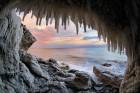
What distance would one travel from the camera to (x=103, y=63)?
257 inches

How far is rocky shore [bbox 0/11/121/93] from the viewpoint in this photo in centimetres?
448

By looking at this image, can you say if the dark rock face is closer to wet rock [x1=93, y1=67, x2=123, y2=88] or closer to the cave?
wet rock [x1=93, y1=67, x2=123, y2=88]

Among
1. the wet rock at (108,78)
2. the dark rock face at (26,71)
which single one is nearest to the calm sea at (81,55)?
the wet rock at (108,78)

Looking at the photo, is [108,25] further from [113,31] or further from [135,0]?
[135,0]

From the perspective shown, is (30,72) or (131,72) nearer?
(131,72)

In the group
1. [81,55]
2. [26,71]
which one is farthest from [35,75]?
[81,55]

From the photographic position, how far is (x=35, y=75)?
5375mm

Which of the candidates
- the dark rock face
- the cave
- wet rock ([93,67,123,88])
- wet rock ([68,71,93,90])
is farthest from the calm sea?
the cave

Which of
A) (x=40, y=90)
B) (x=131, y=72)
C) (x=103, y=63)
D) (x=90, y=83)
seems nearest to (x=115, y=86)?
(x=90, y=83)

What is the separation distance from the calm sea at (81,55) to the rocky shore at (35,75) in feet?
2.63

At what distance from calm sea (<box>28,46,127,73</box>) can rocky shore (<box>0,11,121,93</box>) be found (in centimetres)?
80

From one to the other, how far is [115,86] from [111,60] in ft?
4.34

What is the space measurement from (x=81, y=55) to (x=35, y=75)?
219 cm

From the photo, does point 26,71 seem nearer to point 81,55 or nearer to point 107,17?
point 81,55
